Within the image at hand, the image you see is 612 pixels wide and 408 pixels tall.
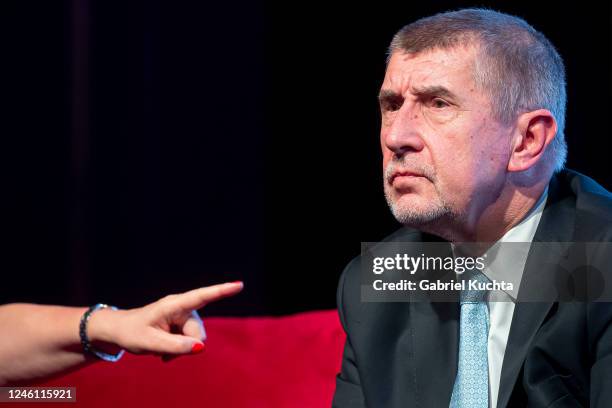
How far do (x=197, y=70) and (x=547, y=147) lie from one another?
1.80 metres

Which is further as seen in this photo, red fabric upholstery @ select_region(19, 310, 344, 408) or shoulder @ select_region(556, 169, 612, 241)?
red fabric upholstery @ select_region(19, 310, 344, 408)

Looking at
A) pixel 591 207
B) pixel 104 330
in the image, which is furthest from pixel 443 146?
pixel 104 330

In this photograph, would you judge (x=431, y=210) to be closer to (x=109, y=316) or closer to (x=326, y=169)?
(x=109, y=316)

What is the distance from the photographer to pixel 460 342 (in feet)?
5.37

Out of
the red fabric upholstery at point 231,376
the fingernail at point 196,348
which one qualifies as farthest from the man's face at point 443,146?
the fingernail at point 196,348

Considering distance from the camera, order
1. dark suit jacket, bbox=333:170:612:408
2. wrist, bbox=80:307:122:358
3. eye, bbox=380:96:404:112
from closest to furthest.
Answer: wrist, bbox=80:307:122:358 → dark suit jacket, bbox=333:170:612:408 → eye, bbox=380:96:404:112

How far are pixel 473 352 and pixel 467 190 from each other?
34 centimetres

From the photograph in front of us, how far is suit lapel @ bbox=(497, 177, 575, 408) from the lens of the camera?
1477 mm

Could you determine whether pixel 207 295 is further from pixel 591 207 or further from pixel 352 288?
pixel 591 207

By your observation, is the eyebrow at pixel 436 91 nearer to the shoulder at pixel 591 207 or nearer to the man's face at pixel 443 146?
the man's face at pixel 443 146

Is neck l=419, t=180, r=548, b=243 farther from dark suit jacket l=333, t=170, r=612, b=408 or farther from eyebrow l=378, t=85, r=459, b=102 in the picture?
eyebrow l=378, t=85, r=459, b=102

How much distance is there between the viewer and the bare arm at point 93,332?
1.19m

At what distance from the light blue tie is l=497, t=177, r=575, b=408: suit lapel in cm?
10

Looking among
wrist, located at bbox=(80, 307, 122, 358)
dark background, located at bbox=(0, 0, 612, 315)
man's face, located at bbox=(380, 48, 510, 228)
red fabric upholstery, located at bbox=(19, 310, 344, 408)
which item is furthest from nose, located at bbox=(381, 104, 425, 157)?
dark background, located at bbox=(0, 0, 612, 315)
